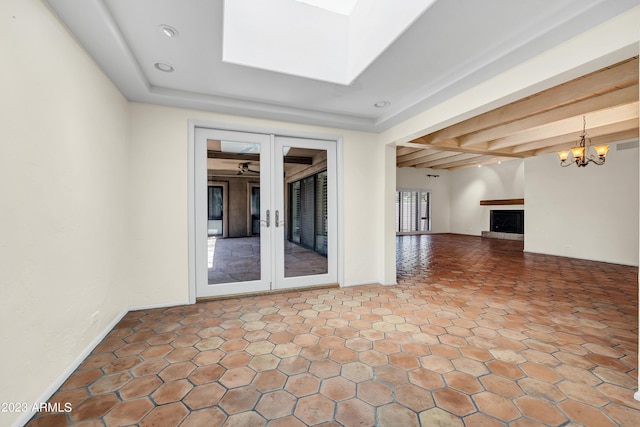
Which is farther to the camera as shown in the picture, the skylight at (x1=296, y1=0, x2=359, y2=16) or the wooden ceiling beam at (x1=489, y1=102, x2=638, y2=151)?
the wooden ceiling beam at (x1=489, y1=102, x2=638, y2=151)

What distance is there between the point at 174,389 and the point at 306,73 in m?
2.78

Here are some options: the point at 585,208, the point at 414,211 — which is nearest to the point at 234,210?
the point at 585,208

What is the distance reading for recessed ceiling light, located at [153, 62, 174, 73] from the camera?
95.8 inches

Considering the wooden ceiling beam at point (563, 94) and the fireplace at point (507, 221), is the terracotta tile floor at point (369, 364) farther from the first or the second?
the fireplace at point (507, 221)

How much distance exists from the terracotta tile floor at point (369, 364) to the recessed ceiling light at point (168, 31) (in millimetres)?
2487

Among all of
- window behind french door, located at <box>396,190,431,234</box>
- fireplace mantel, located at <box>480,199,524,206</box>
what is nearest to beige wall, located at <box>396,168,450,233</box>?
window behind french door, located at <box>396,190,431,234</box>

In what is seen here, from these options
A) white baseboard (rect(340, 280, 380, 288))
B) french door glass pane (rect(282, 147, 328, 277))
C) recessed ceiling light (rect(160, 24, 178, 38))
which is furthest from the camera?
white baseboard (rect(340, 280, 380, 288))

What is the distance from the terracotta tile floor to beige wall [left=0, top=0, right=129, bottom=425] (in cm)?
30

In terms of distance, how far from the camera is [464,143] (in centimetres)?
517

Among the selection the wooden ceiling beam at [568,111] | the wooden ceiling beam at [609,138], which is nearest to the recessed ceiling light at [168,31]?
the wooden ceiling beam at [568,111]

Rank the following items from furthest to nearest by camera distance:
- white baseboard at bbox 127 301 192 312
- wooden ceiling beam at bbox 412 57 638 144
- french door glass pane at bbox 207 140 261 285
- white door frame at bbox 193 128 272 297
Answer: french door glass pane at bbox 207 140 261 285 < white door frame at bbox 193 128 272 297 < white baseboard at bbox 127 301 192 312 < wooden ceiling beam at bbox 412 57 638 144

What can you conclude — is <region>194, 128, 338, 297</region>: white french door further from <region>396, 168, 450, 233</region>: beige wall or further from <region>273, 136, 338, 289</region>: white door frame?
<region>396, 168, 450, 233</region>: beige wall

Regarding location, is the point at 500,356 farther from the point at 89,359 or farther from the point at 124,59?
the point at 124,59

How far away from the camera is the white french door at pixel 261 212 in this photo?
3410 mm
